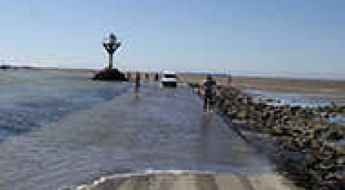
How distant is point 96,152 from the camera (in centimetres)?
1399

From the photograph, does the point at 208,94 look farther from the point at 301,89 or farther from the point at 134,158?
the point at 301,89

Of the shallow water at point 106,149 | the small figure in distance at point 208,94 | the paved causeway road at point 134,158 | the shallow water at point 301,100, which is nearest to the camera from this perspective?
the paved causeway road at point 134,158

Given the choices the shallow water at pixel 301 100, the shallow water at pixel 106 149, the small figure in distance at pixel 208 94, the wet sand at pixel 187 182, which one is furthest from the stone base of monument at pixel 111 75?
Result: the wet sand at pixel 187 182

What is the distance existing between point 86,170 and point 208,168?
2374mm

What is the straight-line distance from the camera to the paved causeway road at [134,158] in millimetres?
10594

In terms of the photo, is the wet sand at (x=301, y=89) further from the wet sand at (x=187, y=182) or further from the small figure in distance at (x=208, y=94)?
the wet sand at (x=187, y=182)

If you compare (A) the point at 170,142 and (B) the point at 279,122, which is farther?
(B) the point at 279,122

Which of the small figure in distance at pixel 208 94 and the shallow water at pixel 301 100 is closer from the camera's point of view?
the small figure in distance at pixel 208 94

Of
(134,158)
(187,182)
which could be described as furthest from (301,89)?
(187,182)

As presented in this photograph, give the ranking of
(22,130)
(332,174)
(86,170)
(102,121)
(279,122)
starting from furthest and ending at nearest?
(279,122) < (102,121) < (22,130) < (332,174) < (86,170)

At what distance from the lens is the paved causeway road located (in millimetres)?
10594

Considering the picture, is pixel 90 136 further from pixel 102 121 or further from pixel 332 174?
pixel 332 174

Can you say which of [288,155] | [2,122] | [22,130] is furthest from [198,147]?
[2,122]

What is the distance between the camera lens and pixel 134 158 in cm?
1335
